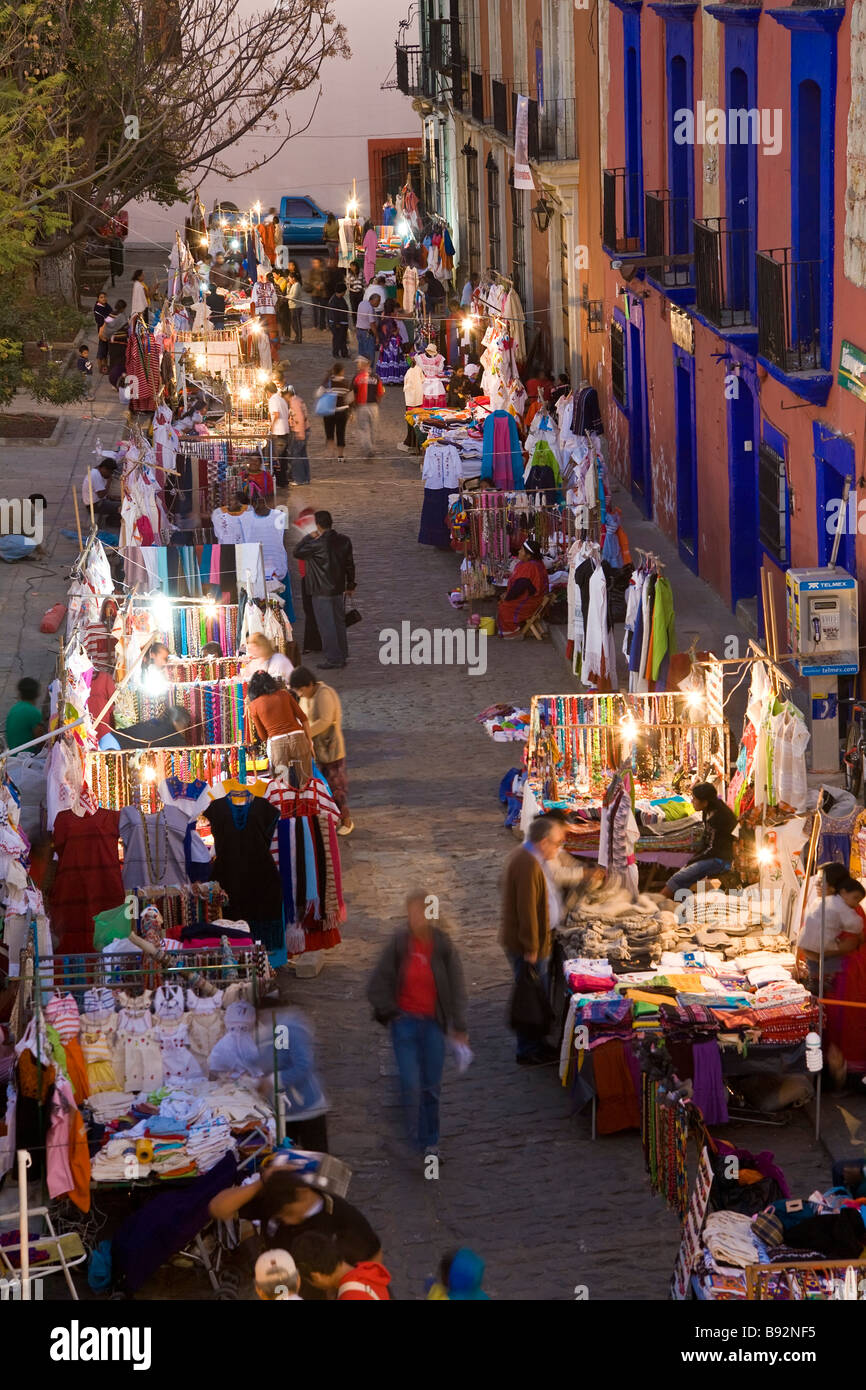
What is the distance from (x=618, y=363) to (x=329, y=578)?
8.40 metres

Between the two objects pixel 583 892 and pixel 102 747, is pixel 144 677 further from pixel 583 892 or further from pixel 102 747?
pixel 583 892

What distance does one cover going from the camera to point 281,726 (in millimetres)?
14523

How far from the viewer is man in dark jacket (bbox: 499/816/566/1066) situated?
11.6m

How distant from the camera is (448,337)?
32062 millimetres

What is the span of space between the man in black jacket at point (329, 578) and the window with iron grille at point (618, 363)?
7.60 metres

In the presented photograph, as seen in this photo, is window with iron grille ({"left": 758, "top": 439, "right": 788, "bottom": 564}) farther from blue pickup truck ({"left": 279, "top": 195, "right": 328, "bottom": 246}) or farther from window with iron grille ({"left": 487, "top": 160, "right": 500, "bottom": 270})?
blue pickup truck ({"left": 279, "top": 195, "right": 328, "bottom": 246})

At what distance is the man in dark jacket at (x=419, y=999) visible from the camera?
10.5 metres

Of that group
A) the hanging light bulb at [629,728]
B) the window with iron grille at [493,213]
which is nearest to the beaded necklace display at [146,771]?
the hanging light bulb at [629,728]

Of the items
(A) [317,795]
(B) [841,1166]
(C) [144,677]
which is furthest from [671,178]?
(B) [841,1166]

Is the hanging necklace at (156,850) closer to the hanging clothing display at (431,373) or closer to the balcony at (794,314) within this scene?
the balcony at (794,314)

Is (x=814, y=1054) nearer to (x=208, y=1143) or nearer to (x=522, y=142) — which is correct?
(x=208, y=1143)

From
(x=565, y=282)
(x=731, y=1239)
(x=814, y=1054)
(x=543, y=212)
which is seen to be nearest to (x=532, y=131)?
(x=543, y=212)

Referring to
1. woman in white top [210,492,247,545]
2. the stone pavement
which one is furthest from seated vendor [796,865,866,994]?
woman in white top [210,492,247,545]

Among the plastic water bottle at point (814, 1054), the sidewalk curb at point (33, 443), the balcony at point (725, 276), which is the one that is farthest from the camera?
the sidewalk curb at point (33, 443)
